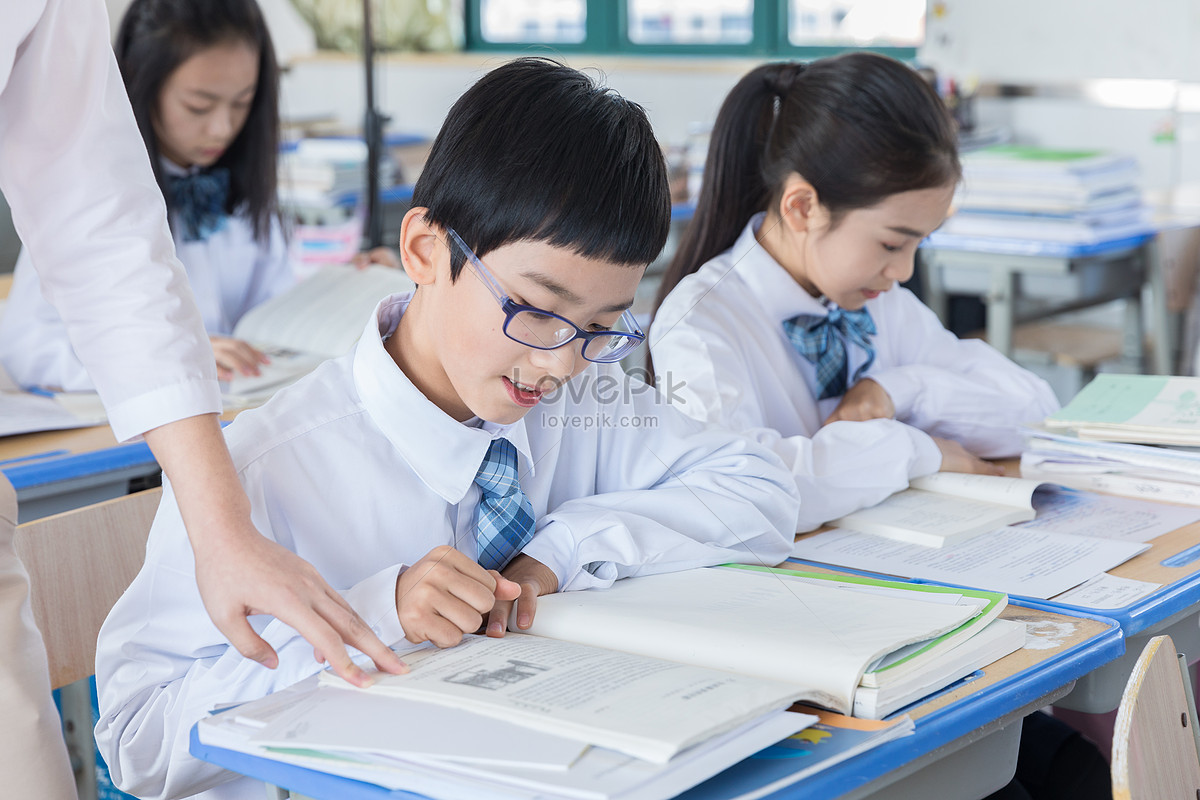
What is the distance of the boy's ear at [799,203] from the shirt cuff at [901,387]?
23 centimetres

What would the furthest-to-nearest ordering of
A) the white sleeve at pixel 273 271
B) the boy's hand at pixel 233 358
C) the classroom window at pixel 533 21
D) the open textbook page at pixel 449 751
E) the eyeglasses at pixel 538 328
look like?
the classroom window at pixel 533 21 → the white sleeve at pixel 273 271 → the boy's hand at pixel 233 358 → the eyeglasses at pixel 538 328 → the open textbook page at pixel 449 751

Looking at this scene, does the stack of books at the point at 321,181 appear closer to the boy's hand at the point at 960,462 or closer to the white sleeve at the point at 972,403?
the white sleeve at the point at 972,403

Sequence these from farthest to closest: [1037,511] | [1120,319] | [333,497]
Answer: [1120,319] < [1037,511] < [333,497]

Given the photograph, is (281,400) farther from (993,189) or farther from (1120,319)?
(1120,319)

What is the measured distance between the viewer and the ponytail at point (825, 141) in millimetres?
1566

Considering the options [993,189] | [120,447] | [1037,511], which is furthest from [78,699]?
[993,189]

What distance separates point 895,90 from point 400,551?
0.90 meters

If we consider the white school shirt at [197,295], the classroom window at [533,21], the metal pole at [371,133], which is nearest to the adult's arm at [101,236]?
the white school shirt at [197,295]

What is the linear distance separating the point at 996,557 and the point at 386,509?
0.58 metres

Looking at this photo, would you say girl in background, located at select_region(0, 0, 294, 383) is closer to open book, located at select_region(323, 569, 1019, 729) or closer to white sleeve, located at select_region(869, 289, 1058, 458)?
white sleeve, located at select_region(869, 289, 1058, 458)

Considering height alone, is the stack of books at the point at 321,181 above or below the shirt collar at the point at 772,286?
below

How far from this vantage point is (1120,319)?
4.11 m

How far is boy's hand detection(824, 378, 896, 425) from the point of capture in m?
1.62

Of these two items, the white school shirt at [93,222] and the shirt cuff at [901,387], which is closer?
the white school shirt at [93,222]
